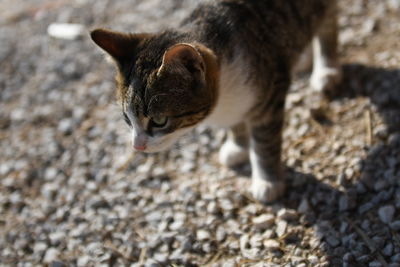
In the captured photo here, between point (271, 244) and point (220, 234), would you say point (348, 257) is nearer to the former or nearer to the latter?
point (271, 244)

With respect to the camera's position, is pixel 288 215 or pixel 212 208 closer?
pixel 288 215

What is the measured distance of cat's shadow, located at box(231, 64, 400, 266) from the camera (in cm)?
245

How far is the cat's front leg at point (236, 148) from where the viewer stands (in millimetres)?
3166

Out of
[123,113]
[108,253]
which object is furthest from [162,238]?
[123,113]

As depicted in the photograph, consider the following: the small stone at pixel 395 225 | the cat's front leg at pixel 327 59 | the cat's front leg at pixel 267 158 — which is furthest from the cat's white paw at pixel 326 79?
the small stone at pixel 395 225

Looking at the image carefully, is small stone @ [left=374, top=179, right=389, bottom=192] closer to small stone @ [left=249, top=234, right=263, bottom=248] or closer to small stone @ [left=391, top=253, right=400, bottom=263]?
small stone @ [left=391, top=253, right=400, bottom=263]

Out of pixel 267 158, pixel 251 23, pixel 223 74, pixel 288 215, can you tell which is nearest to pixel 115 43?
pixel 223 74

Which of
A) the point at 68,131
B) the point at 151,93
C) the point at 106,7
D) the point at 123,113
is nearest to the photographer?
the point at 151,93

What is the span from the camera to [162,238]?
277 cm

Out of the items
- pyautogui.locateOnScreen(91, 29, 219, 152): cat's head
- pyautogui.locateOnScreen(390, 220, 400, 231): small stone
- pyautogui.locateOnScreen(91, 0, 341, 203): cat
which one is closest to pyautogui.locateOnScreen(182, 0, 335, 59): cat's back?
pyautogui.locateOnScreen(91, 0, 341, 203): cat

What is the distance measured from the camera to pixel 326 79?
342cm

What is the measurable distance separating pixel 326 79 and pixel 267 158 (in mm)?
901

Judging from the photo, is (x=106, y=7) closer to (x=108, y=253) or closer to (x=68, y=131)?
(x=68, y=131)

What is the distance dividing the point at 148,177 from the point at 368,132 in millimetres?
1373
